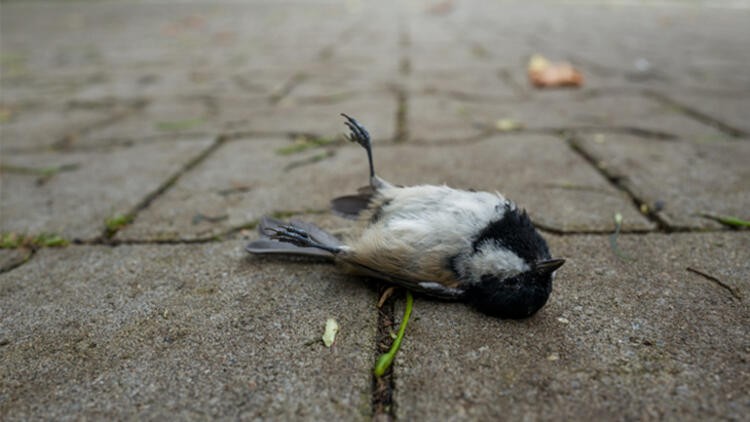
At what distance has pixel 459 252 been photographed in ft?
3.65

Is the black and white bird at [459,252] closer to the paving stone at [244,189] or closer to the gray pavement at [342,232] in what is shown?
the gray pavement at [342,232]

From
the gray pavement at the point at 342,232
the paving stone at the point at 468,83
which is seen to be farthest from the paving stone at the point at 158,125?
the paving stone at the point at 468,83

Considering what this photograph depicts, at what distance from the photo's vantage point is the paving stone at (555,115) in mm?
2488

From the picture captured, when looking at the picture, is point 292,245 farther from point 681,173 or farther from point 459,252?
point 681,173

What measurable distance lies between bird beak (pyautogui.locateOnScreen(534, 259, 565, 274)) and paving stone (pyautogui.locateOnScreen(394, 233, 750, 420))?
0.13 m

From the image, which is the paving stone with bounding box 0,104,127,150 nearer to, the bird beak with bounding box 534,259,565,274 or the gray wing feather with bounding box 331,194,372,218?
the gray wing feather with bounding box 331,194,372,218

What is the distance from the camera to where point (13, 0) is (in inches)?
440

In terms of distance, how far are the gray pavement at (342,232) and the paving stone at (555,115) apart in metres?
0.02

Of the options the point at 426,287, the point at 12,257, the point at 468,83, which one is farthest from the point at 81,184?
the point at 468,83

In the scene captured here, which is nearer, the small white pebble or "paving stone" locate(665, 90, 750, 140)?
the small white pebble

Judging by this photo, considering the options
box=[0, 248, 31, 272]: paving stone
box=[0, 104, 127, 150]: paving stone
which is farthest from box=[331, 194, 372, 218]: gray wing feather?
box=[0, 104, 127, 150]: paving stone

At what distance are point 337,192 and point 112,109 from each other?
2.11m

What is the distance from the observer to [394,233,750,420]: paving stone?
34.8 inches

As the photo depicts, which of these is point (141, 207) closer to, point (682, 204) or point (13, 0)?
point (682, 204)
